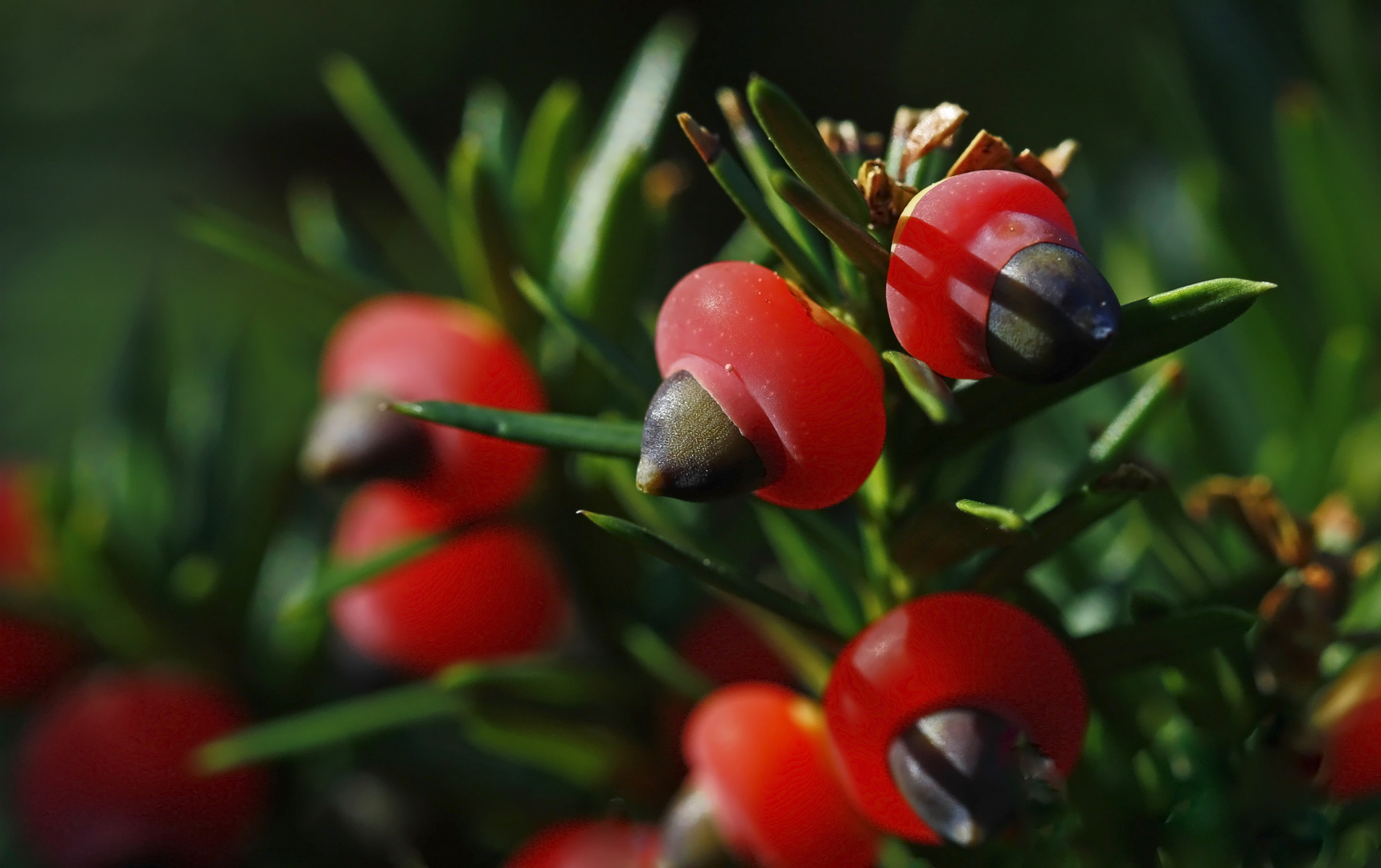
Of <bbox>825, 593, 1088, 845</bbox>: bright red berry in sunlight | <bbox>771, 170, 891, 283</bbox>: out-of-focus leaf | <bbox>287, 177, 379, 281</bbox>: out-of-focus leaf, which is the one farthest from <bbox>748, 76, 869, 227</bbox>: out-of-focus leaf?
<bbox>287, 177, 379, 281</bbox>: out-of-focus leaf

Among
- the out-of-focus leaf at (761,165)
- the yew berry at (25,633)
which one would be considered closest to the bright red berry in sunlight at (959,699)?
the out-of-focus leaf at (761,165)

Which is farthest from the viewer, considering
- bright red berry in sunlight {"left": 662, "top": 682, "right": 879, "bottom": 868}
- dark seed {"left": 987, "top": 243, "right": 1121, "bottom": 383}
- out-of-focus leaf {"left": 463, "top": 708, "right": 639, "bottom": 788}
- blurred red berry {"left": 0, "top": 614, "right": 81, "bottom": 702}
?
blurred red berry {"left": 0, "top": 614, "right": 81, "bottom": 702}

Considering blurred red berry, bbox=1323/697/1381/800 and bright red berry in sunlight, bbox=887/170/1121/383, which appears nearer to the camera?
bright red berry in sunlight, bbox=887/170/1121/383

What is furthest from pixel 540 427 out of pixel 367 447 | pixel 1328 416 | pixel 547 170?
pixel 1328 416

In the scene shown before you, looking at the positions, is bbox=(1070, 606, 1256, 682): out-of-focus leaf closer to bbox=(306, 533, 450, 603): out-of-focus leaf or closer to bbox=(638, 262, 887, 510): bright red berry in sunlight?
bbox=(638, 262, 887, 510): bright red berry in sunlight

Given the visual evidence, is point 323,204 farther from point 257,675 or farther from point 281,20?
point 281,20

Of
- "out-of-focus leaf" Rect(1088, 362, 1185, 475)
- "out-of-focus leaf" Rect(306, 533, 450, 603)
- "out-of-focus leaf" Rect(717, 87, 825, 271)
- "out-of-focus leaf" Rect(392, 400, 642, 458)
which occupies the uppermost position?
"out-of-focus leaf" Rect(717, 87, 825, 271)

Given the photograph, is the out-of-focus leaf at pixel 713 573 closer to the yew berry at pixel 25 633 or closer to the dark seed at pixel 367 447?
the dark seed at pixel 367 447

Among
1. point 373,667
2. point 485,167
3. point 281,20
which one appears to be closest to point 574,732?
point 373,667
